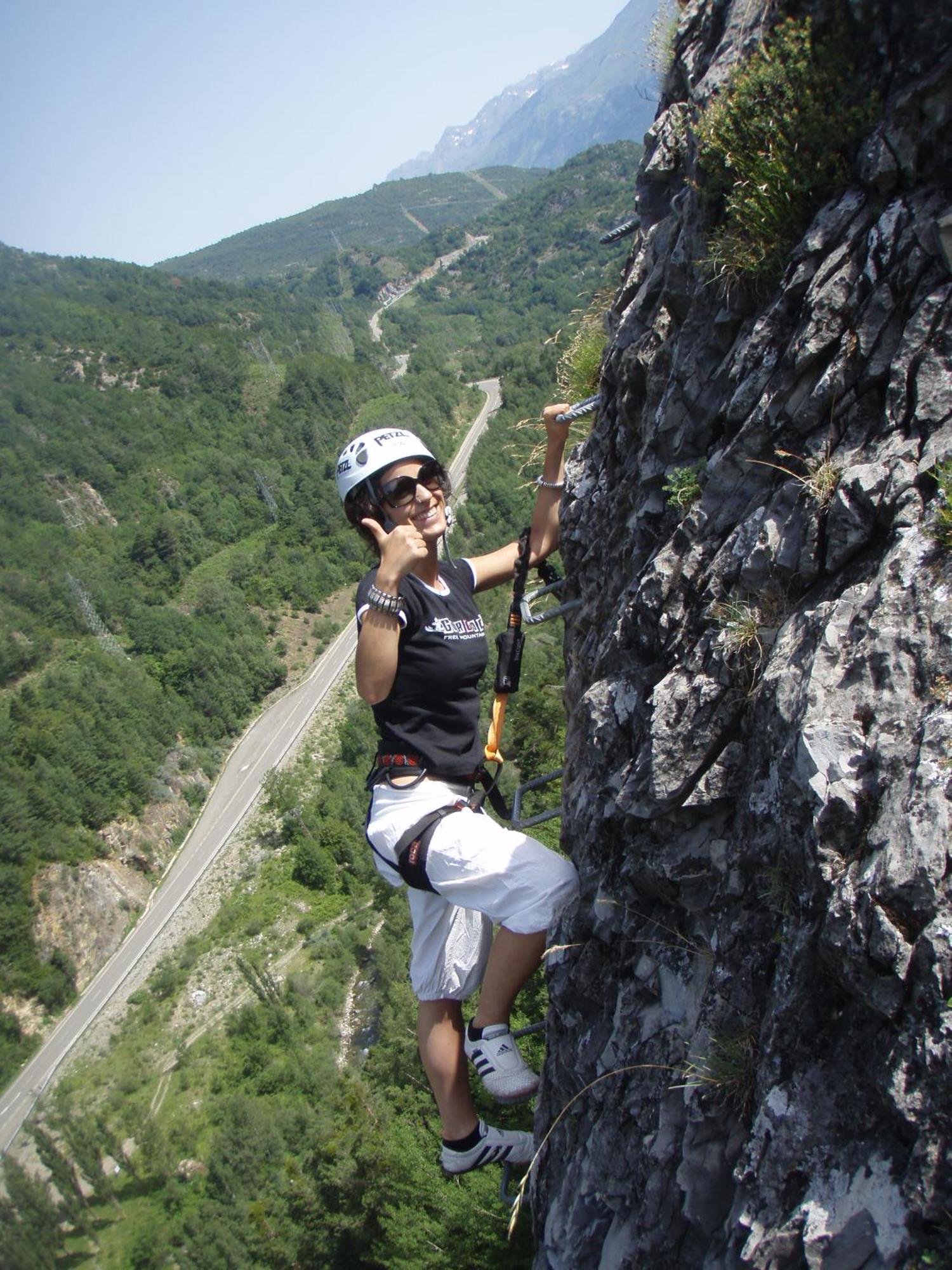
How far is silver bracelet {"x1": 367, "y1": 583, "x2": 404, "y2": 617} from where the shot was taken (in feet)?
13.8

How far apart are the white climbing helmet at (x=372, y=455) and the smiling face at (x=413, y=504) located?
53mm

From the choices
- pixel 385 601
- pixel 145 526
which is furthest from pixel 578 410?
pixel 145 526

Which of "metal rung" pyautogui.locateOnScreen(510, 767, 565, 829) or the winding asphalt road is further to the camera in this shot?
the winding asphalt road

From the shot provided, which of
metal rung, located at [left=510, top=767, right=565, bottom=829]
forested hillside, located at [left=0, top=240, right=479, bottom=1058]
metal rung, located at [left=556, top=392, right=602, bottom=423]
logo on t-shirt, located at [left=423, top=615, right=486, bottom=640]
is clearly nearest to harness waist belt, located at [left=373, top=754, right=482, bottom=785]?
metal rung, located at [left=510, top=767, right=565, bottom=829]

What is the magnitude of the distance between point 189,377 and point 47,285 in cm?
7446

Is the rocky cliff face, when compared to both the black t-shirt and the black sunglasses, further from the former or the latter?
the black sunglasses

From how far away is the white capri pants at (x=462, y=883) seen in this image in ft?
14.4

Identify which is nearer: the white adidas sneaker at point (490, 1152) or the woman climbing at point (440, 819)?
the woman climbing at point (440, 819)

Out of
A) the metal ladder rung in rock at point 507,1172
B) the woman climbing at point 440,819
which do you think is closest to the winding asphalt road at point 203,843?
the metal ladder rung in rock at point 507,1172

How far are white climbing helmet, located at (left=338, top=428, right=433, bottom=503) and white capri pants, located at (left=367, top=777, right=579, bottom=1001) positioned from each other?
1.94 meters

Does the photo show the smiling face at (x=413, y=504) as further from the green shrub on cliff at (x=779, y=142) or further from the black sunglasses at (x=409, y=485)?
the green shrub on cliff at (x=779, y=142)

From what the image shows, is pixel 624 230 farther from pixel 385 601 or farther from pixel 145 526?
pixel 145 526

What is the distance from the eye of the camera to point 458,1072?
15.6 ft

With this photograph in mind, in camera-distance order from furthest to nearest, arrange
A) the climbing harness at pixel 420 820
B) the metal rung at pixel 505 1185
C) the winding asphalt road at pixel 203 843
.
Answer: the winding asphalt road at pixel 203 843 < the metal rung at pixel 505 1185 < the climbing harness at pixel 420 820
